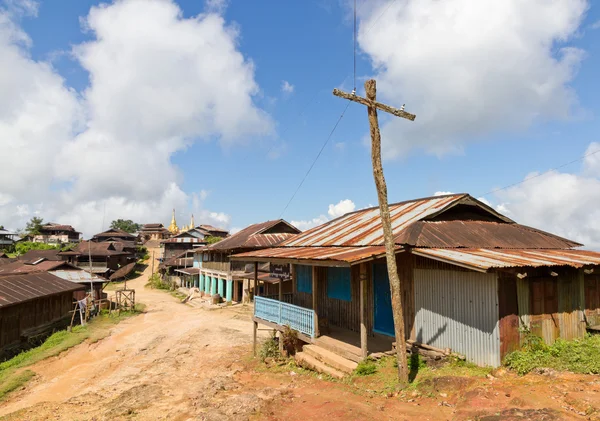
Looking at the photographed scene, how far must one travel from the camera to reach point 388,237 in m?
9.64

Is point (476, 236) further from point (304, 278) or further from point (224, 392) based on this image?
point (224, 392)

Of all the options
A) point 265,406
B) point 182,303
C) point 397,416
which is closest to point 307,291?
point 265,406

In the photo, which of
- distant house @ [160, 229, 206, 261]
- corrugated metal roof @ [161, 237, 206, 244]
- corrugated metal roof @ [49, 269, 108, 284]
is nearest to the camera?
corrugated metal roof @ [49, 269, 108, 284]

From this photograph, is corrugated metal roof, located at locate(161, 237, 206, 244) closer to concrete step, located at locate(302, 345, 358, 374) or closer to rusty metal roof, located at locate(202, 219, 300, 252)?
rusty metal roof, located at locate(202, 219, 300, 252)

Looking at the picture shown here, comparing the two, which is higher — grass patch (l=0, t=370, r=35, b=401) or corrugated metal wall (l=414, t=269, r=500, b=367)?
corrugated metal wall (l=414, t=269, r=500, b=367)

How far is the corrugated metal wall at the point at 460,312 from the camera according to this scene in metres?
9.56

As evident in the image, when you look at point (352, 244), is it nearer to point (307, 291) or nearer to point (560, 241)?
point (307, 291)

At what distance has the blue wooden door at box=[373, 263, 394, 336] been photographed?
13.1 meters

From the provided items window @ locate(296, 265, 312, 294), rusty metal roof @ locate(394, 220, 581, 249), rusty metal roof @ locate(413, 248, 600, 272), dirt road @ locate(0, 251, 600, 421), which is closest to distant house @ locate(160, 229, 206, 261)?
dirt road @ locate(0, 251, 600, 421)

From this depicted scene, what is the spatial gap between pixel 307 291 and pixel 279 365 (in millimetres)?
3860

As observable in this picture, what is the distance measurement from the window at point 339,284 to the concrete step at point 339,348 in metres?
2.00

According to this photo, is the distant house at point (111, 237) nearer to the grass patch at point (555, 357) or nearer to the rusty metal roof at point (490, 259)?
the rusty metal roof at point (490, 259)

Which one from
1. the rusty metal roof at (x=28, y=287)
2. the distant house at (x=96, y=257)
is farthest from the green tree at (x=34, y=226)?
the rusty metal roof at (x=28, y=287)

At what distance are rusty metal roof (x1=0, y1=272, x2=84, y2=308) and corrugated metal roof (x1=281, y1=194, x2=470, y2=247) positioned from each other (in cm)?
1400
